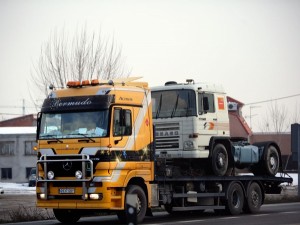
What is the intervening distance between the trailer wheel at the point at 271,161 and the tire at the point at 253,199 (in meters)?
0.80

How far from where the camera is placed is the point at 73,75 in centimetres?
4619

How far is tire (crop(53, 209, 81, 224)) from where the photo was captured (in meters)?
19.9

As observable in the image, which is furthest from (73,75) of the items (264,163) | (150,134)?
(150,134)

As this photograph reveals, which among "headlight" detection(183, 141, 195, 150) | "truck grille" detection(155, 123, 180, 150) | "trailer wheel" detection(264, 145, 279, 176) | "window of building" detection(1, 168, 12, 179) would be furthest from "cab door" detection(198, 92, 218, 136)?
"window of building" detection(1, 168, 12, 179)

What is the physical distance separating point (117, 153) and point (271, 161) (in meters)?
8.27

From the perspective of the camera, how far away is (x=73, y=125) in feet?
61.0

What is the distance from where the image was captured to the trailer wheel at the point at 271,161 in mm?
24562

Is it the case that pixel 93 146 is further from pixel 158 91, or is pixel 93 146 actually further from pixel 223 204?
pixel 223 204

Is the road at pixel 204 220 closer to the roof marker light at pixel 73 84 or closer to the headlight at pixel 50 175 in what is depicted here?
the headlight at pixel 50 175

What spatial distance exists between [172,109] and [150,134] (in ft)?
8.81

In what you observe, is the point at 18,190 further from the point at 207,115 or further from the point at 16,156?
the point at 207,115

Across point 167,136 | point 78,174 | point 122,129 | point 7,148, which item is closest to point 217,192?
point 167,136

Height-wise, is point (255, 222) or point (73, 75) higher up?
point (73, 75)

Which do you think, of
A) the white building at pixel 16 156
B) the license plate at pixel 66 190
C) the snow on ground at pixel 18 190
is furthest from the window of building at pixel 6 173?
the license plate at pixel 66 190
